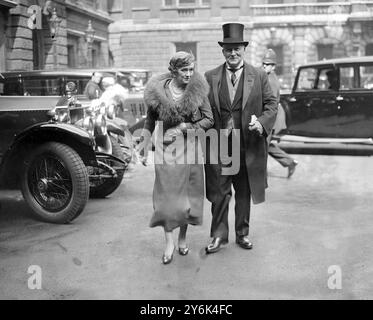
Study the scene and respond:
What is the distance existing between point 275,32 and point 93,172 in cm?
2438

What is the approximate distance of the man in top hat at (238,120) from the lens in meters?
4.33

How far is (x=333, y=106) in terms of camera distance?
1060 cm

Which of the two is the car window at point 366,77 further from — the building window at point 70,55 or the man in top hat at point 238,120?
the building window at point 70,55

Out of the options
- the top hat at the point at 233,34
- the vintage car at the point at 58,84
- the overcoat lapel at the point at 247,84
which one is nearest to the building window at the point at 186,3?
the vintage car at the point at 58,84

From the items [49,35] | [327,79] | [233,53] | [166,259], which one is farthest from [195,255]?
[49,35]

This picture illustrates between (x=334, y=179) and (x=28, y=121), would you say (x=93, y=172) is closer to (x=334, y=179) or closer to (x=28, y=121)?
(x=28, y=121)

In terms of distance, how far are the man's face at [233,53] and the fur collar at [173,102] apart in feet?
1.13

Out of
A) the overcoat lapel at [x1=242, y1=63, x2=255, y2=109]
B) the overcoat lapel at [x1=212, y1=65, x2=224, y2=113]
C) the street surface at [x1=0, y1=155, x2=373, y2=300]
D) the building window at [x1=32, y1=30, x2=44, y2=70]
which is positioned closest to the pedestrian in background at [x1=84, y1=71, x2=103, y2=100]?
the street surface at [x1=0, y1=155, x2=373, y2=300]

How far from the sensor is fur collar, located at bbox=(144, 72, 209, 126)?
408cm

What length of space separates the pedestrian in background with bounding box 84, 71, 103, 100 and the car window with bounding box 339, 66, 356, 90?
4.45 meters

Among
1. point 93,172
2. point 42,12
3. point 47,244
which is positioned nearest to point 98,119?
point 93,172

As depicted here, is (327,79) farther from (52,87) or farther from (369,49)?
(369,49)

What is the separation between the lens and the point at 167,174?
4137mm

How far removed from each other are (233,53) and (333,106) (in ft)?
22.0
